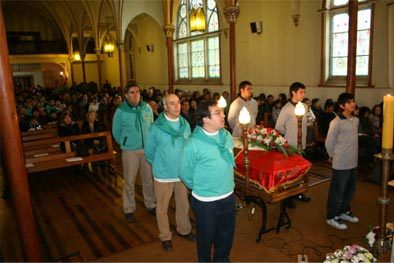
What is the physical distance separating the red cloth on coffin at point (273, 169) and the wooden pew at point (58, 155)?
3.91 meters

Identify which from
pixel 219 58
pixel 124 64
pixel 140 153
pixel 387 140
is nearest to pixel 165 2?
pixel 219 58

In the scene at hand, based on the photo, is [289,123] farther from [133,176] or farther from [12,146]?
[12,146]

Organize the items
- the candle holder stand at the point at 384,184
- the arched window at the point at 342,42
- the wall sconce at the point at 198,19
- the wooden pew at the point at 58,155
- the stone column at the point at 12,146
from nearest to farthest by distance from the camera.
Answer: the stone column at the point at 12,146
the candle holder stand at the point at 384,184
the wooden pew at the point at 58,155
the arched window at the point at 342,42
the wall sconce at the point at 198,19

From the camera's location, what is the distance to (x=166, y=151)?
3924mm

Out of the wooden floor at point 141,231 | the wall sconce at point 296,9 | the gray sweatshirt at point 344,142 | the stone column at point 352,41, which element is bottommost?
the wooden floor at point 141,231

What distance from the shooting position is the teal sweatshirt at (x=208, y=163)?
2947mm

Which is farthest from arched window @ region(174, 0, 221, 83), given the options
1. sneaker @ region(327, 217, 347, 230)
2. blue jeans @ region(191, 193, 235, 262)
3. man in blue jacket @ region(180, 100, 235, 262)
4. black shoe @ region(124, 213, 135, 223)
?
blue jeans @ region(191, 193, 235, 262)

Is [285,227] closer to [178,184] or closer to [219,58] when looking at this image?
[178,184]

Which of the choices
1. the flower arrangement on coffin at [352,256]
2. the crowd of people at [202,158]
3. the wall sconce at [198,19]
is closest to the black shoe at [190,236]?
the crowd of people at [202,158]

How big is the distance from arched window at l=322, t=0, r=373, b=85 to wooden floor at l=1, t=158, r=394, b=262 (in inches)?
183

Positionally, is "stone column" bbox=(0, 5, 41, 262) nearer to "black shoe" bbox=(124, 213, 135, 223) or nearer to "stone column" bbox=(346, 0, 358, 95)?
"black shoe" bbox=(124, 213, 135, 223)

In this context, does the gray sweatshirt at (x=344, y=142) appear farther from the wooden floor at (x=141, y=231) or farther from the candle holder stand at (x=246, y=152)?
the candle holder stand at (x=246, y=152)

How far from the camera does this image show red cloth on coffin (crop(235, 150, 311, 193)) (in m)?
3.75

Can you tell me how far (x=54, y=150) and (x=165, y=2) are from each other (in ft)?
21.7
